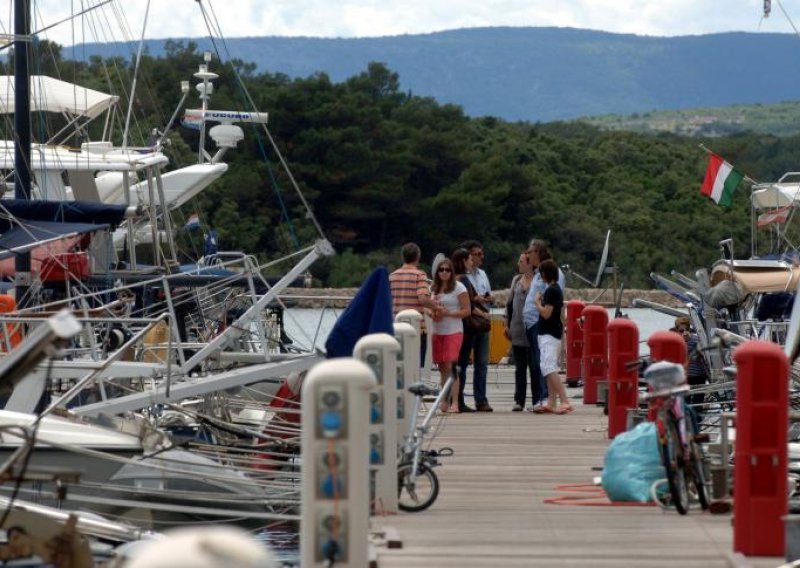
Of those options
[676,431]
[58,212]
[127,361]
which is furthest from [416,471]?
[58,212]

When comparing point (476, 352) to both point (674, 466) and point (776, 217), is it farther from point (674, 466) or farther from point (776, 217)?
point (776, 217)

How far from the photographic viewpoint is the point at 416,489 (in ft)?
37.2

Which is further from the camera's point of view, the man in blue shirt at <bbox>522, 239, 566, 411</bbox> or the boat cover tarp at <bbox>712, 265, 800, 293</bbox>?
the boat cover tarp at <bbox>712, 265, 800, 293</bbox>

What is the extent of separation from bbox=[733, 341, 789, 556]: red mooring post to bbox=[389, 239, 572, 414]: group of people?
7299mm

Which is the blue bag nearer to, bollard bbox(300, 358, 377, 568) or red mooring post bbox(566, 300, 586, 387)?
bollard bbox(300, 358, 377, 568)

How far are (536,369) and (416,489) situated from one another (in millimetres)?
6881

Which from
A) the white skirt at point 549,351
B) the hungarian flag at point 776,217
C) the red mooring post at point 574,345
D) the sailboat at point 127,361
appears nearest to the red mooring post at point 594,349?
the white skirt at point 549,351

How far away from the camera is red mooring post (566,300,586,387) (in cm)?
2281

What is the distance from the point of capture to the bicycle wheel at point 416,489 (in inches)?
437

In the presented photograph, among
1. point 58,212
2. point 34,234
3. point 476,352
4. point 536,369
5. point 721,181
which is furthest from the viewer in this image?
point 721,181

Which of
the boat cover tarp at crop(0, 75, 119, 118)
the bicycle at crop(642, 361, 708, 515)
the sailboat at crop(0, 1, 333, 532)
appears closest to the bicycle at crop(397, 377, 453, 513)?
the sailboat at crop(0, 1, 333, 532)

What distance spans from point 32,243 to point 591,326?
6.20 m

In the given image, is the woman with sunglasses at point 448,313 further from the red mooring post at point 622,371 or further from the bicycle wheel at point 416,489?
the bicycle wheel at point 416,489

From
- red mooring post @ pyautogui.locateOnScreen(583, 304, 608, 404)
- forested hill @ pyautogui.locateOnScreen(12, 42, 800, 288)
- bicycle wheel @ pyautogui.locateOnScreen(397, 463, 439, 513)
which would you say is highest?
bicycle wheel @ pyautogui.locateOnScreen(397, 463, 439, 513)
